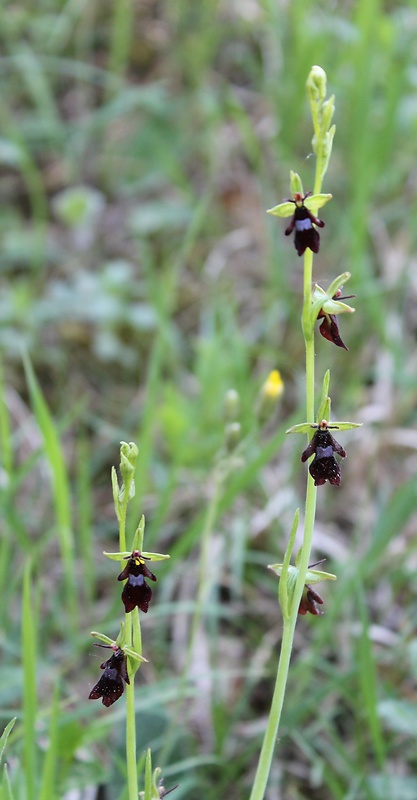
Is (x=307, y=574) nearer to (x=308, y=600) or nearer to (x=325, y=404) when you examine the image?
(x=308, y=600)

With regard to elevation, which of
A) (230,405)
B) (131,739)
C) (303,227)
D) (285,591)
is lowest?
(131,739)

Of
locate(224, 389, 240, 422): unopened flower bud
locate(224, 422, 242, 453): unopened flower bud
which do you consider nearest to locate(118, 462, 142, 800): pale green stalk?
locate(224, 422, 242, 453): unopened flower bud

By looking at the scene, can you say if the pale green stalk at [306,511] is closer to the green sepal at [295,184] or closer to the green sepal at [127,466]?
the green sepal at [295,184]

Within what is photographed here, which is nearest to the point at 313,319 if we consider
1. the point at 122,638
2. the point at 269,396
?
the point at 122,638

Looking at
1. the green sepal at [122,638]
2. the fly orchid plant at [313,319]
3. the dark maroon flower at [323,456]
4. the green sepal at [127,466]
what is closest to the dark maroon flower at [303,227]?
the fly orchid plant at [313,319]

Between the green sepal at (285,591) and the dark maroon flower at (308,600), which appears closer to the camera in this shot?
the green sepal at (285,591)

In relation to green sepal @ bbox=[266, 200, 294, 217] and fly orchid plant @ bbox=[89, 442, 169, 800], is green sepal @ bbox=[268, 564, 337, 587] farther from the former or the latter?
green sepal @ bbox=[266, 200, 294, 217]

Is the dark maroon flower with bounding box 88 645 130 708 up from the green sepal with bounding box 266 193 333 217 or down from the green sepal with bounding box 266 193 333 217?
down
